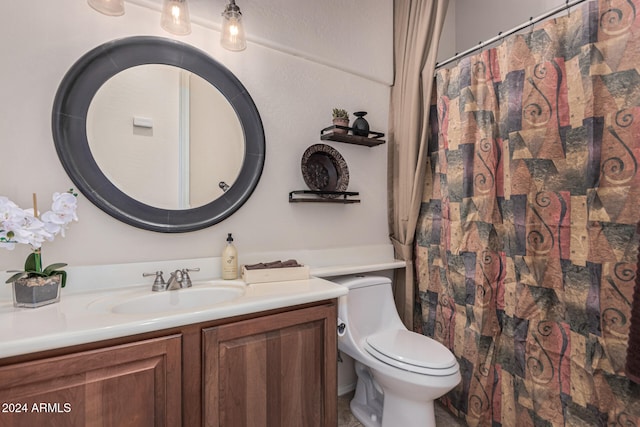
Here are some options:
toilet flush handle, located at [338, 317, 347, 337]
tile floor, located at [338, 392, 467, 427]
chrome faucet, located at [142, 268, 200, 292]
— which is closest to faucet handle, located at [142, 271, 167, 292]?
chrome faucet, located at [142, 268, 200, 292]

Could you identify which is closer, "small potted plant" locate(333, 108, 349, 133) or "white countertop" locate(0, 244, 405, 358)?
"white countertop" locate(0, 244, 405, 358)

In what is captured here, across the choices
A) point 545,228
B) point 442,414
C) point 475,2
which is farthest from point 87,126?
point 475,2

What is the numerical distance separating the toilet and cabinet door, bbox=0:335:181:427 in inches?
35.0

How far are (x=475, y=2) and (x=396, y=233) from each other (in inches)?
70.4

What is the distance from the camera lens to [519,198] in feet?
5.00

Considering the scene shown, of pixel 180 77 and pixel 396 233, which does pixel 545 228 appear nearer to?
pixel 396 233

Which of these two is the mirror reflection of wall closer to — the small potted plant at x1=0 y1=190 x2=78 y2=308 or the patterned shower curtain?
the small potted plant at x1=0 y1=190 x2=78 y2=308

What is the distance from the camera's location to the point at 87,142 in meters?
1.30

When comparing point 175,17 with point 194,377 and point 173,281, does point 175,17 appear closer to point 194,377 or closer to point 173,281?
point 173,281

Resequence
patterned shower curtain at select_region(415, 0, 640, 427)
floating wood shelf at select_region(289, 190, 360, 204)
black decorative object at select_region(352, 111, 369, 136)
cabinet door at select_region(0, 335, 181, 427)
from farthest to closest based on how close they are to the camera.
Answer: black decorative object at select_region(352, 111, 369, 136)
floating wood shelf at select_region(289, 190, 360, 204)
patterned shower curtain at select_region(415, 0, 640, 427)
cabinet door at select_region(0, 335, 181, 427)

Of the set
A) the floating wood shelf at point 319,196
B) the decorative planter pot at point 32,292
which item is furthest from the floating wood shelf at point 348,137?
the decorative planter pot at point 32,292

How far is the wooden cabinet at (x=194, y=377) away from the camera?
0.82m

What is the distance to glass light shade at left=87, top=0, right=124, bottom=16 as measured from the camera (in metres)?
1.15

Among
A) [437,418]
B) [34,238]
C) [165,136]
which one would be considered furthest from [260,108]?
[437,418]
